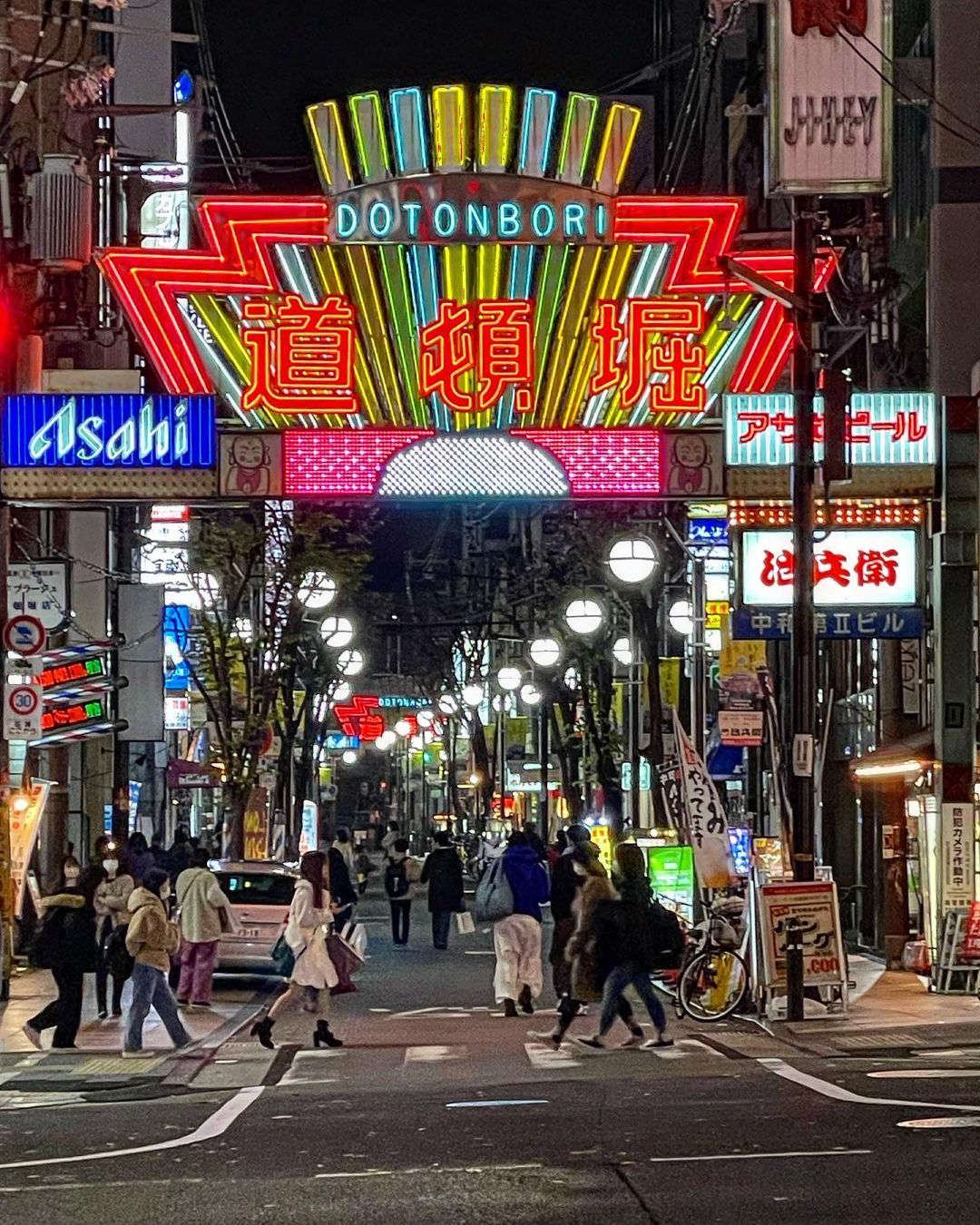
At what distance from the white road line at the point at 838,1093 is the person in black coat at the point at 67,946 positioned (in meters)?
6.43

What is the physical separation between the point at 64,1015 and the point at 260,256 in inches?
398

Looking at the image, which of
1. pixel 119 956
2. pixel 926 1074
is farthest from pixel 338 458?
pixel 926 1074

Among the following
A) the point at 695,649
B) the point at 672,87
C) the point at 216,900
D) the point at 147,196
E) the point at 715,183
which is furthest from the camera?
the point at 672,87

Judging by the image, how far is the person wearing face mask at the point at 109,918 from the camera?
77.1 feet

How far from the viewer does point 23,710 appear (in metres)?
25.3

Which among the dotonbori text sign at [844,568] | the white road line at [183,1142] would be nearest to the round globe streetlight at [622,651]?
the dotonbori text sign at [844,568]

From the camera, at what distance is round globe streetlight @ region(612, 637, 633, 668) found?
53.4 m

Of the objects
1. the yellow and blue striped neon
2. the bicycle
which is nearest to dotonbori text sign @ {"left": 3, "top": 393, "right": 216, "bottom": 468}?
the yellow and blue striped neon

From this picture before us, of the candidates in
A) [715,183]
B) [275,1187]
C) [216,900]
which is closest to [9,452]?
[216,900]

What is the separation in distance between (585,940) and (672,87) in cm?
4661

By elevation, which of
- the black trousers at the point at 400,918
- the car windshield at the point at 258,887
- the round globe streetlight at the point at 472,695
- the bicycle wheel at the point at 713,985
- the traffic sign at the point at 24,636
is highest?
the round globe streetlight at the point at 472,695

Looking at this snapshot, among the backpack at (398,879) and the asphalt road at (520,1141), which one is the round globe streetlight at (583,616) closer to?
the backpack at (398,879)

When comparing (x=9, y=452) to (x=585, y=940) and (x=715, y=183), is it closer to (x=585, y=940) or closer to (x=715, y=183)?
(x=585, y=940)

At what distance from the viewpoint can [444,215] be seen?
25.5 meters
